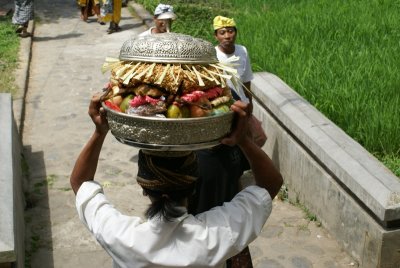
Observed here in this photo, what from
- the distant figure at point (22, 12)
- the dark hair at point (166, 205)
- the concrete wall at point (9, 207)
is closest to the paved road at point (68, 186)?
the concrete wall at point (9, 207)

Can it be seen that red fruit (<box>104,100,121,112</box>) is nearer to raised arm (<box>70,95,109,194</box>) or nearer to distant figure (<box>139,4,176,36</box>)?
raised arm (<box>70,95,109,194</box>)

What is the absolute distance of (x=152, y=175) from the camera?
6.23 ft

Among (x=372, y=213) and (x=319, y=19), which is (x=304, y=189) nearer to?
(x=372, y=213)

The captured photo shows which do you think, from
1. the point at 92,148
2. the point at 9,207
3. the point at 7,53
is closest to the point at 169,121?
the point at 92,148

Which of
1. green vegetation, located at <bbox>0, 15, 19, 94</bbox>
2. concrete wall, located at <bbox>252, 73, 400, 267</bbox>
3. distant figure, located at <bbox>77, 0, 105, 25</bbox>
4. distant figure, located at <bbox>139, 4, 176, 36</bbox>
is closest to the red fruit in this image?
concrete wall, located at <bbox>252, 73, 400, 267</bbox>

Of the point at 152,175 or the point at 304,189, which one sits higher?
the point at 152,175

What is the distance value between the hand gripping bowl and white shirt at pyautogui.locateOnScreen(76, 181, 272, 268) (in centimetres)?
23

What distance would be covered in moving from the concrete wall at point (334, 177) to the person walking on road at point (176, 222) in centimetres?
167

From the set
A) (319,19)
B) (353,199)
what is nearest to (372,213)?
(353,199)

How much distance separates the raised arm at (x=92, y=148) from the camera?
2055 mm

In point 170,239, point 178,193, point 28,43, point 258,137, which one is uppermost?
point 178,193

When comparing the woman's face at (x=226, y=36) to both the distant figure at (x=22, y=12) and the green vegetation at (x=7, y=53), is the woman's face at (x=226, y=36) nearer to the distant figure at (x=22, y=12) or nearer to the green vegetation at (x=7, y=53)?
the green vegetation at (x=7, y=53)

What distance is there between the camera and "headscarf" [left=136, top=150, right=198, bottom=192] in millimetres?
1885

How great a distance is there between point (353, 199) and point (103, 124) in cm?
219
